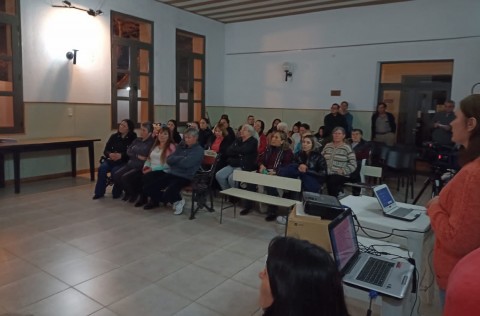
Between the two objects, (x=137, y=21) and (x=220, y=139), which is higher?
(x=137, y=21)

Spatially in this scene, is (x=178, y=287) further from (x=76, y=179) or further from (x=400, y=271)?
(x=76, y=179)

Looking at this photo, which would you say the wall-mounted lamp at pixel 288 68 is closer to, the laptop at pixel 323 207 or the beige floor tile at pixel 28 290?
the laptop at pixel 323 207

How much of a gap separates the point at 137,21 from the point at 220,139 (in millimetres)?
3838

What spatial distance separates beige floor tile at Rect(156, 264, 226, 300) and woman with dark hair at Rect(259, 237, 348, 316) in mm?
1851

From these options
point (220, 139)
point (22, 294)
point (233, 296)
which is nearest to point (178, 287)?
point (233, 296)

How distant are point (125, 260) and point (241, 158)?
2279 mm

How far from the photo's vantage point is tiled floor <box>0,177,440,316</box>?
265 centimetres

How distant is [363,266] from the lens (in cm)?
188

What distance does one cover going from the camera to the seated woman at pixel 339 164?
Answer: 487 cm

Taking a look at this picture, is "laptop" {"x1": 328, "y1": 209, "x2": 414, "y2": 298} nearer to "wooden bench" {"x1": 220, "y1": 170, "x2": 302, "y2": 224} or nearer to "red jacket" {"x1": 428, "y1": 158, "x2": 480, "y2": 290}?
"red jacket" {"x1": 428, "y1": 158, "x2": 480, "y2": 290}

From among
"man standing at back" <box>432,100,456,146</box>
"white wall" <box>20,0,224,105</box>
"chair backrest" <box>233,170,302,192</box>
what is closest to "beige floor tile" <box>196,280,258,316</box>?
"chair backrest" <box>233,170,302,192</box>

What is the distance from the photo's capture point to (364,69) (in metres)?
8.41

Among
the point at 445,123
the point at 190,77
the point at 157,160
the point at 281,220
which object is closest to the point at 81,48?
the point at 190,77

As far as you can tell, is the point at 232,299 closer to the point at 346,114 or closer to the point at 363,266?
the point at 363,266
